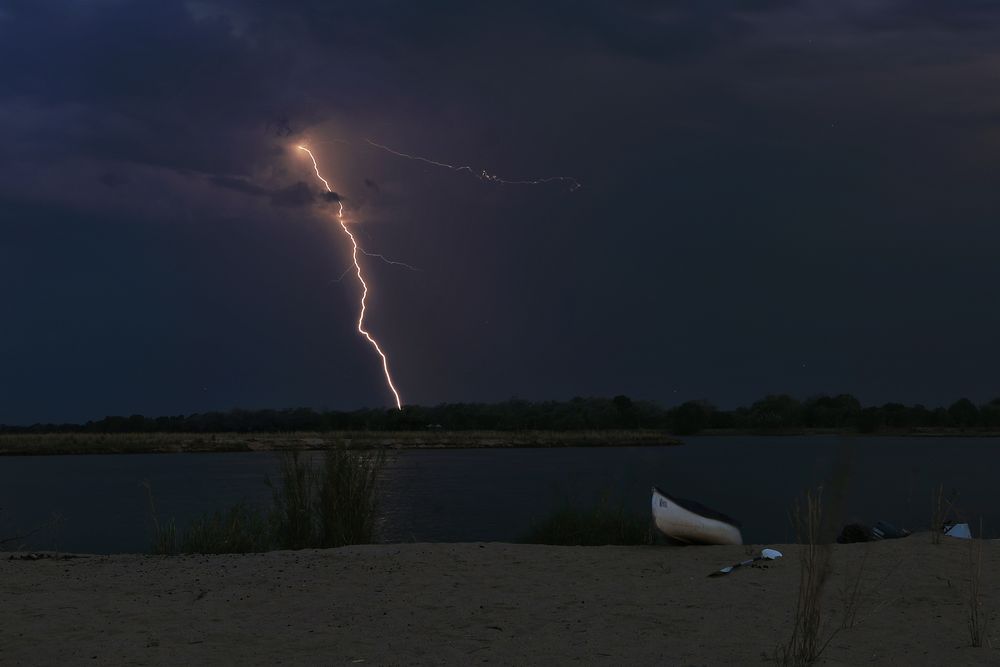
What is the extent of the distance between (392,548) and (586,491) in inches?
690

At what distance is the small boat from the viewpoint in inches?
425

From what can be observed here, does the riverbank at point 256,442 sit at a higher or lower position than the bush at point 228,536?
lower

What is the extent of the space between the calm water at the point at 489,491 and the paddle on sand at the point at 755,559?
956mm

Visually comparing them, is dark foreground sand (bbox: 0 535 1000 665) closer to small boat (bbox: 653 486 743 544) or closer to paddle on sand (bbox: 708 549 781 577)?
paddle on sand (bbox: 708 549 781 577)

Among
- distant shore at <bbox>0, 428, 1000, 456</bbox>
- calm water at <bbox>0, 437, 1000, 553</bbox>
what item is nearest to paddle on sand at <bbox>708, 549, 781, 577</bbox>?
calm water at <bbox>0, 437, 1000, 553</bbox>

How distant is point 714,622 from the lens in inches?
255

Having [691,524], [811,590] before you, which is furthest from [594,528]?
[811,590]

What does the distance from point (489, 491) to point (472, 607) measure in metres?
24.4

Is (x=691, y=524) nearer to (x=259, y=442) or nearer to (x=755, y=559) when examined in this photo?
(x=755, y=559)

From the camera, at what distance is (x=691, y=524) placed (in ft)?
35.5

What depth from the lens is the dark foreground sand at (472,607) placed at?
5.80 meters

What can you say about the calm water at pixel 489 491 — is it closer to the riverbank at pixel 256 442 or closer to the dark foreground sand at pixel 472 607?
the dark foreground sand at pixel 472 607

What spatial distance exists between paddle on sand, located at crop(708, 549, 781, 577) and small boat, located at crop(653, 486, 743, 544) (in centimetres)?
105

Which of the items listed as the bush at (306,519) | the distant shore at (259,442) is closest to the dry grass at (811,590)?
the bush at (306,519)
